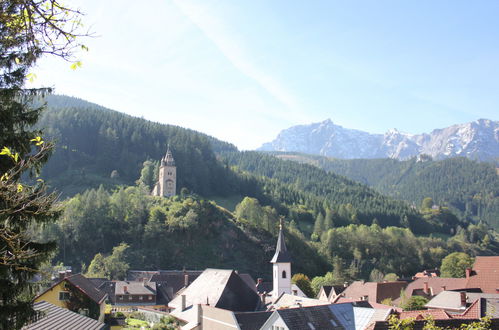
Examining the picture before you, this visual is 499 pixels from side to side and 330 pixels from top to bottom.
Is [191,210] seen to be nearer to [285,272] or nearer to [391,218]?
[285,272]

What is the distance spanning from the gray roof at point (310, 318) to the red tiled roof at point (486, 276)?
79.0 feet

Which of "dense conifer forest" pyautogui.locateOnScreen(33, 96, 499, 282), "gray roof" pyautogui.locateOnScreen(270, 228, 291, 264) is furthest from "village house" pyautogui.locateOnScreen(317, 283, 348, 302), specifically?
"dense conifer forest" pyautogui.locateOnScreen(33, 96, 499, 282)

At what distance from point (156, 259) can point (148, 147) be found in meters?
66.1

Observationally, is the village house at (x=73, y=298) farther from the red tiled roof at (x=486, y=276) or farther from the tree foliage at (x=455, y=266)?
the tree foliage at (x=455, y=266)

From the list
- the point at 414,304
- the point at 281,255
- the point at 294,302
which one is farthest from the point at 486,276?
the point at 294,302

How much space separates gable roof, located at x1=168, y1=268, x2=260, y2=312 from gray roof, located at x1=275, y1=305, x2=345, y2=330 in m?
8.72

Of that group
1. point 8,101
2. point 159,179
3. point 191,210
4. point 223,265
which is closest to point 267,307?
point 8,101

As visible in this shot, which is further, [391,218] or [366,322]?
[391,218]

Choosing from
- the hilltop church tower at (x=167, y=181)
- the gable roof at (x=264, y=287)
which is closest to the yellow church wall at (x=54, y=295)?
the gable roof at (x=264, y=287)

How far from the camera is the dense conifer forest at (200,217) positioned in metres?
86.3

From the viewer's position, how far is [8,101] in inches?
376

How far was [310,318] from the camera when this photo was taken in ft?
95.3

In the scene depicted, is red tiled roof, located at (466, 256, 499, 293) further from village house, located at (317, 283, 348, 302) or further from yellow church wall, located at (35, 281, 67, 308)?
yellow church wall, located at (35, 281, 67, 308)

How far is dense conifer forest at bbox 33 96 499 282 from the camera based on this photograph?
86312 mm
